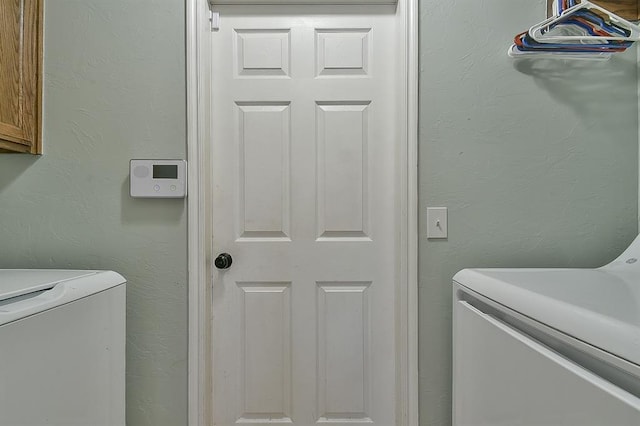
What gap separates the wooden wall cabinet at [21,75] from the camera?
4.16ft

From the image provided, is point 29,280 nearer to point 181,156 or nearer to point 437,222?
point 181,156

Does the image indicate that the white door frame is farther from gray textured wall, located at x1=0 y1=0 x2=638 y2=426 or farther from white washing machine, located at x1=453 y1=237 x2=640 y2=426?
white washing machine, located at x1=453 y1=237 x2=640 y2=426

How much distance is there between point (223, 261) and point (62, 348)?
23.9 inches

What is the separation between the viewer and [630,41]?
49.6 inches

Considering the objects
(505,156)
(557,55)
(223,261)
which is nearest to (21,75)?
(223,261)

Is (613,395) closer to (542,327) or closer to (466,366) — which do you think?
(542,327)

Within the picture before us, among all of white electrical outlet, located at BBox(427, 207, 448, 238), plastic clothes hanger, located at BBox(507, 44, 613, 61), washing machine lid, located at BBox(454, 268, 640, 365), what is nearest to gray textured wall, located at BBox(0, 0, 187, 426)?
white electrical outlet, located at BBox(427, 207, 448, 238)

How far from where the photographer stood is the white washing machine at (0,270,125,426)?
852 mm

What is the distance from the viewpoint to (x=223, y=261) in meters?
1.52

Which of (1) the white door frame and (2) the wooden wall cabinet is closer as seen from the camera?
(2) the wooden wall cabinet

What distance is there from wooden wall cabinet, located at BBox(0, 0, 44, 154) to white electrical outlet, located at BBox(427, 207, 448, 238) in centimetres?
141

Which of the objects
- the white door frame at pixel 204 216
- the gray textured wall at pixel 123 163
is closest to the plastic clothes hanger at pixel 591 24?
the white door frame at pixel 204 216

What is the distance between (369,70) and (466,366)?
1.08 meters

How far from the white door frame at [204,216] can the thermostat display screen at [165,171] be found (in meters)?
0.05
